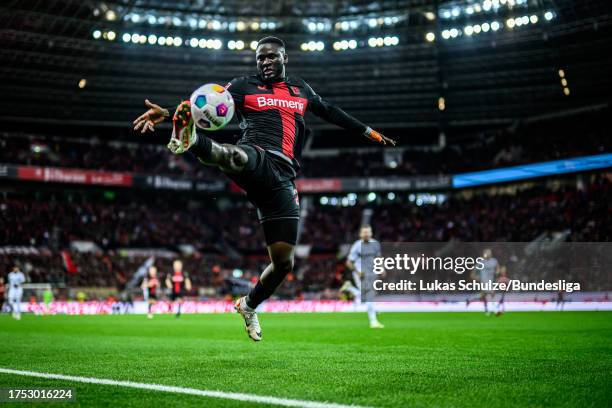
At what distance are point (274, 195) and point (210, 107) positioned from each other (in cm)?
116

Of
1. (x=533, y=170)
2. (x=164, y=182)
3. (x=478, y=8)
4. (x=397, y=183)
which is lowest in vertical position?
(x=533, y=170)

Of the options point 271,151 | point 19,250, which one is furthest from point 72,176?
point 271,151

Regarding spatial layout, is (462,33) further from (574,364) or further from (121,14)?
(574,364)

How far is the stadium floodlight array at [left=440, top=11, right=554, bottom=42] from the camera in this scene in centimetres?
3588

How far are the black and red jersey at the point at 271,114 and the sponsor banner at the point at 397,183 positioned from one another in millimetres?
41010

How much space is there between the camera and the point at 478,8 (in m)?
36.8

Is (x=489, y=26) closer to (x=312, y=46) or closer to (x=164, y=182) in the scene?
(x=312, y=46)

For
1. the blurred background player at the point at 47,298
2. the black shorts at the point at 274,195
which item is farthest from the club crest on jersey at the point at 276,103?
the blurred background player at the point at 47,298

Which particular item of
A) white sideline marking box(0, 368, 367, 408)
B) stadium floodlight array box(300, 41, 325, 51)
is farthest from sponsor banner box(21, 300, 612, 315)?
white sideline marking box(0, 368, 367, 408)

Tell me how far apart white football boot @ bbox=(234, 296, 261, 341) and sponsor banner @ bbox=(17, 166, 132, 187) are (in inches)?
1521

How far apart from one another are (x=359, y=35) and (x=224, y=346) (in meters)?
31.9

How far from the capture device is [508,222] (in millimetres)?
40625

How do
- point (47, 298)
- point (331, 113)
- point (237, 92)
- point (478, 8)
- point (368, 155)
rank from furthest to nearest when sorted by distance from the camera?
point (368, 155)
point (478, 8)
point (47, 298)
point (331, 113)
point (237, 92)

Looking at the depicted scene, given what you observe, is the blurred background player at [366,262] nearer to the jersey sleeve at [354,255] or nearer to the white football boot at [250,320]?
the jersey sleeve at [354,255]
